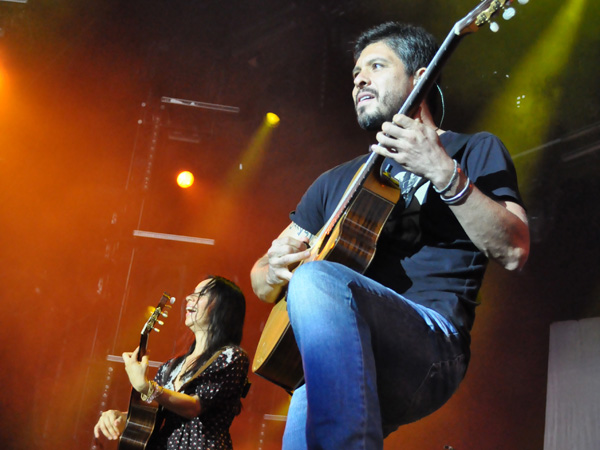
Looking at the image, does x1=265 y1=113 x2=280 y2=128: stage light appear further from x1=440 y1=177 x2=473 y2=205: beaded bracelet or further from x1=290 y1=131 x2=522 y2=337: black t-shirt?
x1=440 y1=177 x2=473 y2=205: beaded bracelet

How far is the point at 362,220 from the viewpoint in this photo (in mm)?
1748

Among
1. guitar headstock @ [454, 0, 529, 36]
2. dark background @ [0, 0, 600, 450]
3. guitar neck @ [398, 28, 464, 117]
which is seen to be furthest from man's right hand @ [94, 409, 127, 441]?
guitar headstock @ [454, 0, 529, 36]

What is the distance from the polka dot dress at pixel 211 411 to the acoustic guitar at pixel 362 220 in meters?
1.80

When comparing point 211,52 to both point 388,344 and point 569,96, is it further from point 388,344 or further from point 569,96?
point 388,344

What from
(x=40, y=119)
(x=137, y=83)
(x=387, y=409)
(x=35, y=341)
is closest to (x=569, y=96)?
(x=137, y=83)

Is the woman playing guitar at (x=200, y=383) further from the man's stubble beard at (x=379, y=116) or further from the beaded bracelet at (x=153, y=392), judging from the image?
the man's stubble beard at (x=379, y=116)

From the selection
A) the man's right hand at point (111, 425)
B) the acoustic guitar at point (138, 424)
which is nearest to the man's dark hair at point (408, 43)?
the acoustic guitar at point (138, 424)

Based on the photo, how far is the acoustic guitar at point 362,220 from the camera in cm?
170

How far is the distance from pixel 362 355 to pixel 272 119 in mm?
5705

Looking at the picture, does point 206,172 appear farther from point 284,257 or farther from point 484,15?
point 484,15

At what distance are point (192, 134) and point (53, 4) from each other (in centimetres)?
199

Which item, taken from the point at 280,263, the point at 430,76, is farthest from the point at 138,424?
the point at 430,76

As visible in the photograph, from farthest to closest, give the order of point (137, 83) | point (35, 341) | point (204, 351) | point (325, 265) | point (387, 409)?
point (137, 83) < point (35, 341) < point (204, 351) < point (387, 409) < point (325, 265)

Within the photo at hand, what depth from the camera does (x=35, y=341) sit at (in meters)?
5.70
